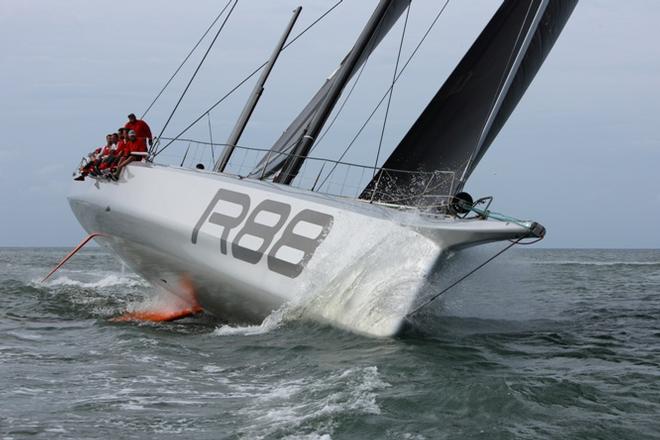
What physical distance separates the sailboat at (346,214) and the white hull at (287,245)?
0.01m

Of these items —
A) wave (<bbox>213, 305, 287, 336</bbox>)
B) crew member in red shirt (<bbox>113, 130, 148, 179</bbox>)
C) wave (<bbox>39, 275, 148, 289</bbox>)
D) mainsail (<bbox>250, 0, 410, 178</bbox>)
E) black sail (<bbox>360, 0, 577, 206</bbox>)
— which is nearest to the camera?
wave (<bbox>213, 305, 287, 336</bbox>)

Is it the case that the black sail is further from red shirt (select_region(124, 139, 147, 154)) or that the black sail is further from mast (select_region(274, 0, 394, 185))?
red shirt (select_region(124, 139, 147, 154))

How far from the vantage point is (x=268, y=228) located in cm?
676

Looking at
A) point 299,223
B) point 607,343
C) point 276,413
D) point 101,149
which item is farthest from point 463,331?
point 101,149

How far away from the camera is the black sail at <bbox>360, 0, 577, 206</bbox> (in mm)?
7531

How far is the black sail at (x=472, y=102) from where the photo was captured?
24.7 ft

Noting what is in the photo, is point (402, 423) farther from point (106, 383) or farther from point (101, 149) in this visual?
point (101, 149)

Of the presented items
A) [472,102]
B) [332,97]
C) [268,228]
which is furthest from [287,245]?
[472,102]

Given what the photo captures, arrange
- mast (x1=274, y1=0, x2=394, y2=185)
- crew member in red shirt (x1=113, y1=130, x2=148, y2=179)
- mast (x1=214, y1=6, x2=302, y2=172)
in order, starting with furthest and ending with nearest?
1. mast (x1=214, y1=6, x2=302, y2=172)
2. crew member in red shirt (x1=113, y1=130, x2=148, y2=179)
3. mast (x1=274, y1=0, x2=394, y2=185)

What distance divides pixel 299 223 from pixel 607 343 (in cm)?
256

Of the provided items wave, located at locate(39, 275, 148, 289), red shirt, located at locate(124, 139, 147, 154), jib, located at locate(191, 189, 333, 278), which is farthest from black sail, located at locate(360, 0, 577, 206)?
wave, located at locate(39, 275, 148, 289)

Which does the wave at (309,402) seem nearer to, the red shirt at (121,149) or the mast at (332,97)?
the mast at (332,97)

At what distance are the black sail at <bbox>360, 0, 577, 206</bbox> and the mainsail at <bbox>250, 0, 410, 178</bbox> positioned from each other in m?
0.88

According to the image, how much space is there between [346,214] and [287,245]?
536mm
